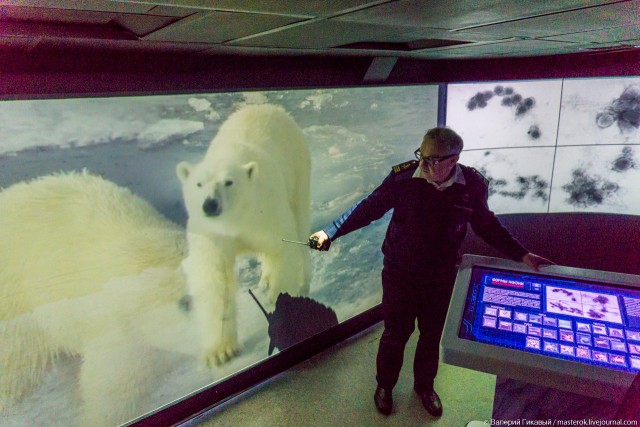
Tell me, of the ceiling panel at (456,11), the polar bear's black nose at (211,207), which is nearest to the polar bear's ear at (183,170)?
the polar bear's black nose at (211,207)

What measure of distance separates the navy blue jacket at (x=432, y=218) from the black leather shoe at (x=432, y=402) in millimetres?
912

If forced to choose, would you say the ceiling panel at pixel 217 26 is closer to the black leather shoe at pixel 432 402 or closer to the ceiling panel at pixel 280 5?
the ceiling panel at pixel 280 5

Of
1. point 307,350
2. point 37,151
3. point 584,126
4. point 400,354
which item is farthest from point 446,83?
point 37,151

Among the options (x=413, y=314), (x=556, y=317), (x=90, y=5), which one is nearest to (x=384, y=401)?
(x=413, y=314)

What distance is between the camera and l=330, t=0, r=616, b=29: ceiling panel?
0.98 m

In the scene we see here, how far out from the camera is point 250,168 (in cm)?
242

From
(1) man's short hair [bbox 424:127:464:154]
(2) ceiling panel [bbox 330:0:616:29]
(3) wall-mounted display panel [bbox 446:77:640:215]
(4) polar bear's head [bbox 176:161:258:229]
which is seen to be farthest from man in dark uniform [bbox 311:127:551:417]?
(3) wall-mounted display panel [bbox 446:77:640:215]

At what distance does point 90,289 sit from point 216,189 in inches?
31.0

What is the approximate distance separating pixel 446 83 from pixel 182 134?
2.24 metres

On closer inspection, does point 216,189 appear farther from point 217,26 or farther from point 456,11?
point 456,11

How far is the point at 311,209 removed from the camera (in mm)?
2848

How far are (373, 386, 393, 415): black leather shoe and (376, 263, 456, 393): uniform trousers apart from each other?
0.13 ft

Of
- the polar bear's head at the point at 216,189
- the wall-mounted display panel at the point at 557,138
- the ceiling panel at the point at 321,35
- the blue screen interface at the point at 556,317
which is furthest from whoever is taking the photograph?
the wall-mounted display panel at the point at 557,138

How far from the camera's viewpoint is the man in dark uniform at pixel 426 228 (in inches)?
82.8
